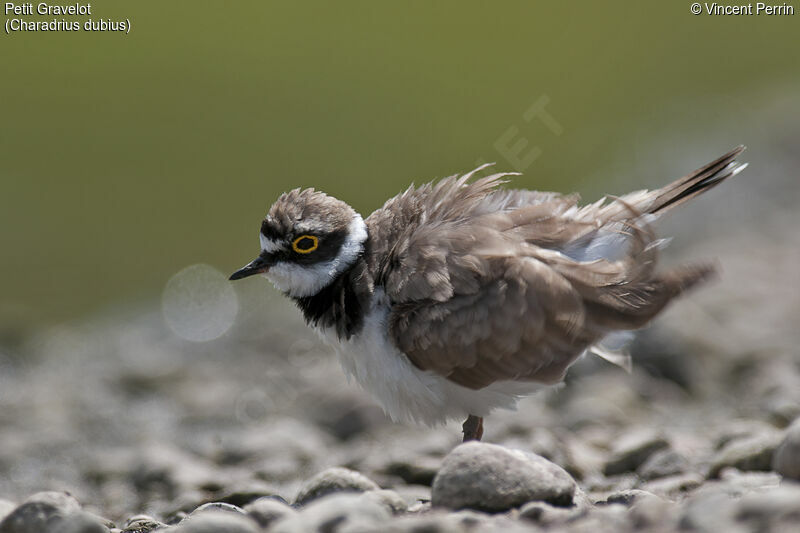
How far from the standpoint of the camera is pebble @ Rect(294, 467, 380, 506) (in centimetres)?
503

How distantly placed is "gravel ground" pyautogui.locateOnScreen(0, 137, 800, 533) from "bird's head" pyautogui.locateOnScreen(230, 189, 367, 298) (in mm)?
1323

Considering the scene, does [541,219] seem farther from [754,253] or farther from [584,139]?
[584,139]

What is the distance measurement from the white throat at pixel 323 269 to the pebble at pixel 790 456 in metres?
2.70

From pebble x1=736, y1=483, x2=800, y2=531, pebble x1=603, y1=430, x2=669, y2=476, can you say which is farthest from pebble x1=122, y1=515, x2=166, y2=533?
pebble x1=736, y1=483, x2=800, y2=531

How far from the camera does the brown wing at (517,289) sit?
5270 mm

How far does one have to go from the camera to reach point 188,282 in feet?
44.6

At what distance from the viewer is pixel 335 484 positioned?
5078mm

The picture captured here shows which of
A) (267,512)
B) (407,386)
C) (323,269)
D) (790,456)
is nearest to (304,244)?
(323,269)

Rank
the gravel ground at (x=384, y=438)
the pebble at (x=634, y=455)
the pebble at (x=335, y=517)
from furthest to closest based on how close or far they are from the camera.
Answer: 1. the pebble at (x=634, y=455)
2. the gravel ground at (x=384, y=438)
3. the pebble at (x=335, y=517)

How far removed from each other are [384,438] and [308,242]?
2307 millimetres

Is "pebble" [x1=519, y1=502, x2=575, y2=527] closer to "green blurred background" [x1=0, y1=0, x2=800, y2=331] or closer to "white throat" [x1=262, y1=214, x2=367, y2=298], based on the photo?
"white throat" [x1=262, y1=214, x2=367, y2=298]

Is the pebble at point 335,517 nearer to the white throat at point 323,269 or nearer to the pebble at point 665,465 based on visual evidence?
the white throat at point 323,269

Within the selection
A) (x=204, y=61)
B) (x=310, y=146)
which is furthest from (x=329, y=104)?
(x=204, y=61)

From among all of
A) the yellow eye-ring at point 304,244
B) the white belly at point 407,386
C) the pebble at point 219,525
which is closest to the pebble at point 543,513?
the pebble at point 219,525
